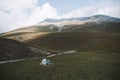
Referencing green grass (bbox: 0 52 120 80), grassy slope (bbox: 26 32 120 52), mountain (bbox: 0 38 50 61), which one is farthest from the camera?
grassy slope (bbox: 26 32 120 52)

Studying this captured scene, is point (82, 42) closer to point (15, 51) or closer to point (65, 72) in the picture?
point (15, 51)

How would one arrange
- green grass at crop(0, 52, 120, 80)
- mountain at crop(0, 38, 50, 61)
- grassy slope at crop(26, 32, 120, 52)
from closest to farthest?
green grass at crop(0, 52, 120, 80)
mountain at crop(0, 38, 50, 61)
grassy slope at crop(26, 32, 120, 52)

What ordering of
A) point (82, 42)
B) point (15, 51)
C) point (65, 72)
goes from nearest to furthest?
point (65, 72), point (15, 51), point (82, 42)

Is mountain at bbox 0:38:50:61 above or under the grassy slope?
above

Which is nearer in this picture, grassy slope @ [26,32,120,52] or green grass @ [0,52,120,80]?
green grass @ [0,52,120,80]

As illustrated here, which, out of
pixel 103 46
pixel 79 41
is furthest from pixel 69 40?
pixel 103 46

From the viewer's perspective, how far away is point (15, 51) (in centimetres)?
7900

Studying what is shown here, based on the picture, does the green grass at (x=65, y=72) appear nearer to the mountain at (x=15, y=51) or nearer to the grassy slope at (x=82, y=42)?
the mountain at (x=15, y=51)

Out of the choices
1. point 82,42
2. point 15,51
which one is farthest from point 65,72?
point 82,42

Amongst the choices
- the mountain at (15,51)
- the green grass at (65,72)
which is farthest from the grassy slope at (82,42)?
the green grass at (65,72)

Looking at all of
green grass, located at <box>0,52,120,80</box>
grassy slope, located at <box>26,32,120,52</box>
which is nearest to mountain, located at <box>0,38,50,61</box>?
green grass, located at <box>0,52,120,80</box>

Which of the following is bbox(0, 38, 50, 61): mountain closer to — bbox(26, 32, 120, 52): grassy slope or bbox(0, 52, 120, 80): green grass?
bbox(0, 52, 120, 80): green grass

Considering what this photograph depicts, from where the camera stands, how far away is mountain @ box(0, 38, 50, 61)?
7256cm

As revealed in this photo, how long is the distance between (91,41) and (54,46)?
21575mm
